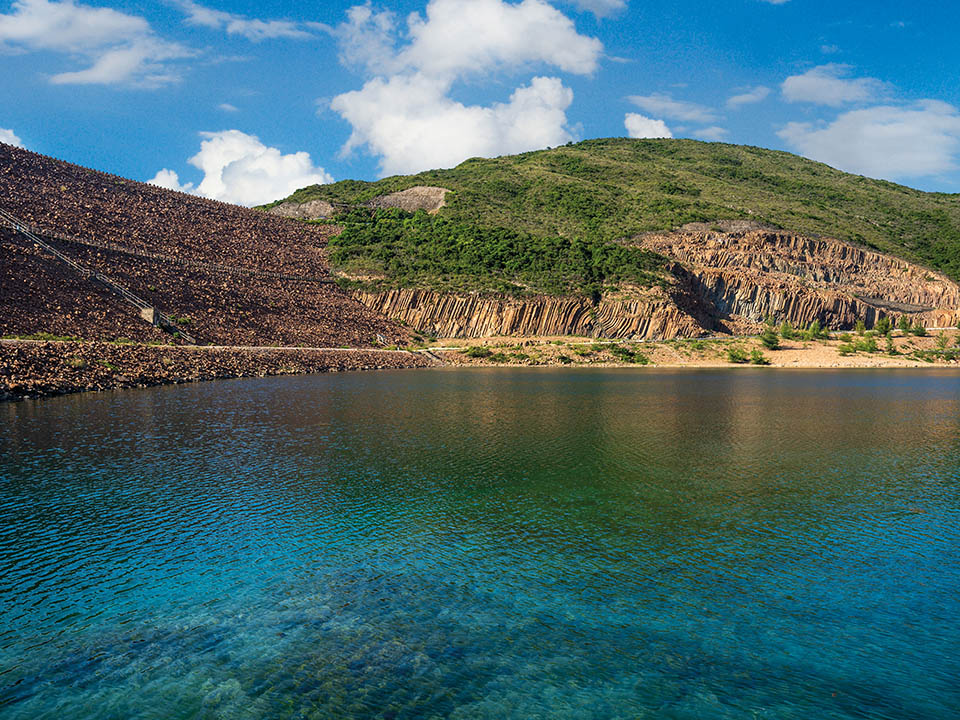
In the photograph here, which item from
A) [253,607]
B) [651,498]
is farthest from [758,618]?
[253,607]

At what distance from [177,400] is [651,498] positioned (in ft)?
105

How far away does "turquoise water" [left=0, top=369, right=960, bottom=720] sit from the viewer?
1016cm

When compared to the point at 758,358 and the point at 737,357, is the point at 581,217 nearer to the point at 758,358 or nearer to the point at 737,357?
the point at 737,357

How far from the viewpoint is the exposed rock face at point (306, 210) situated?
141625 millimetres

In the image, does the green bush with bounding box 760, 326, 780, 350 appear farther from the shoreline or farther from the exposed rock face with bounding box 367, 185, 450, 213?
the exposed rock face with bounding box 367, 185, 450, 213

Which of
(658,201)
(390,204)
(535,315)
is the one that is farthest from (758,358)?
(390,204)

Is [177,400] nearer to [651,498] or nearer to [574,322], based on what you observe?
[651,498]

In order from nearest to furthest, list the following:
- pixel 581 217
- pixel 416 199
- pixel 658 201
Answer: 1. pixel 581 217
2. pixel 658 201
3. pixel 416 199

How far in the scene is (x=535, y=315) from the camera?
313 feet

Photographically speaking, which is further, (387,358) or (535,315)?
(535,315)

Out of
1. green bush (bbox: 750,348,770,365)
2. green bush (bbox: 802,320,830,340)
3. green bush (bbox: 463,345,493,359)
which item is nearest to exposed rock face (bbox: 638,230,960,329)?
green bush (bbox: 802,320,830,340)

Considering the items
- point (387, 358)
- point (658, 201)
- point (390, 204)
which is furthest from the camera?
point (390, 204)

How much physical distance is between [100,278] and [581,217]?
9146 cm

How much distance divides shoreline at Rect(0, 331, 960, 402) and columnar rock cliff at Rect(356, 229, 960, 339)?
4.11 meters
